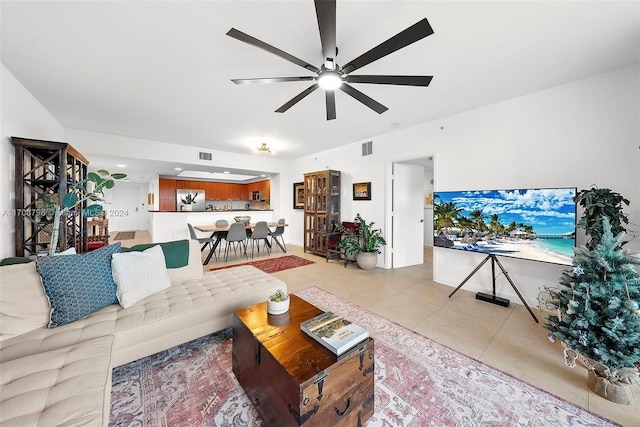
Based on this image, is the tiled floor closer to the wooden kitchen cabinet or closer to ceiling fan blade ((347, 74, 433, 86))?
ceiling fan blade ((347, 74, 433, 86))

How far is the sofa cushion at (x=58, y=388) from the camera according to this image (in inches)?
35.2

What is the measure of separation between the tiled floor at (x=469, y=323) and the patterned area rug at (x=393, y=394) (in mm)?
161

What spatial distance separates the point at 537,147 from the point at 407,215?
2256 mm

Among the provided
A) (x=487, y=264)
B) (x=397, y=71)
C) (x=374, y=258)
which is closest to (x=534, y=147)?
(x=487, y=264)

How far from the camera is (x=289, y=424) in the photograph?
1.09m

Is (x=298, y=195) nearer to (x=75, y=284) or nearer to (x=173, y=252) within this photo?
(x=173, y=252)

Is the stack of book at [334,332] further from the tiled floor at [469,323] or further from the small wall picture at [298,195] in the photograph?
the small wall picture at [298,195]

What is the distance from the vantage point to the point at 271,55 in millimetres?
2127

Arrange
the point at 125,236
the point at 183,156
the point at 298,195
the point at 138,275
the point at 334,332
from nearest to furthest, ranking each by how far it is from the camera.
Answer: the point at 334,332
the point at 138,275
the point at 183,156
the point at 298,195
the point at 125,236

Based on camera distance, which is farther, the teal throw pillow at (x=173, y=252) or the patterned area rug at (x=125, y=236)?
the patterned area rug at (x=125, y=236)

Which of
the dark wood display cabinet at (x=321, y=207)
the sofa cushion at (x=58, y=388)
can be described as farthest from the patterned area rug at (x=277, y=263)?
the sofa cushion at (x=58, y=388)

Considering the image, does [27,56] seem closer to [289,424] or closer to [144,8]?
[144,8]

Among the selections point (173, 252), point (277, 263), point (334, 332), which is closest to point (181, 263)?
point (173, 252)

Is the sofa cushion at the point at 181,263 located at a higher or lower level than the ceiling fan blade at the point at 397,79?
lower
